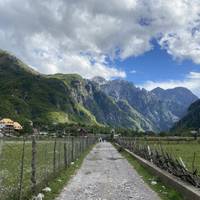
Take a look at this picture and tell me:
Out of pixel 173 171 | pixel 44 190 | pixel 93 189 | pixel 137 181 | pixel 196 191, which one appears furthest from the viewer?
pixel 137 181

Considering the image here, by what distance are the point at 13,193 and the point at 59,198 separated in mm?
2724

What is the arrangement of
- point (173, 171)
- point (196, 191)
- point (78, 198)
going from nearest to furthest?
point (196, 191)
point (78, 198)
point (173, 171)

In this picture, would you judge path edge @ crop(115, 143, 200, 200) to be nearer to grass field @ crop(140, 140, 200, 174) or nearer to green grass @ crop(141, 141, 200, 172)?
grass field @ crop(140, 140, 200, 174)

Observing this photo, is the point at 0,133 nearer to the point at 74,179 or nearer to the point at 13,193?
the point at 13,193

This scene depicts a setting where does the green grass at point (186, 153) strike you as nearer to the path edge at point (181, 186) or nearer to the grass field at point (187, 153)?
the grass field at point (187, 153)

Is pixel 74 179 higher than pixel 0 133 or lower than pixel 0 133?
lower

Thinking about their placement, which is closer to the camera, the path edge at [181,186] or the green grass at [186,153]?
the path edge at [181,186]

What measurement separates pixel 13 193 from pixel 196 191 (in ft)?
20.7

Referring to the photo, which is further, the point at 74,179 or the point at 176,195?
the point at 74,179

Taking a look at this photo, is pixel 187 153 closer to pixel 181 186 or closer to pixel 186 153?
pixel 186 153

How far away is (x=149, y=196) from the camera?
16.5m

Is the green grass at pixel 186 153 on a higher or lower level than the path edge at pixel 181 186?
higher

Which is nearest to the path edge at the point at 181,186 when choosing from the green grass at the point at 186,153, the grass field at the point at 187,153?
the grass field at the point at 187,153

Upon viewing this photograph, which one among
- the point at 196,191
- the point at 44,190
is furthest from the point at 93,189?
the point at 196,191
